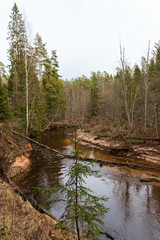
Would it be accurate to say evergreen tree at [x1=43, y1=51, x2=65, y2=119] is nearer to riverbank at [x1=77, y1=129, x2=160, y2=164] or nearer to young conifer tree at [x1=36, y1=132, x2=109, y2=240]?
riverbank at [x1=77, y1=129, x2=160, y2=164]

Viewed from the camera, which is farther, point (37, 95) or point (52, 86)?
point (52, 86)

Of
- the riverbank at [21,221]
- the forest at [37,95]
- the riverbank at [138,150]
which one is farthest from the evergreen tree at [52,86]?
the riverbank at [21,221]

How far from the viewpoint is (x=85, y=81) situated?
67.4 metres

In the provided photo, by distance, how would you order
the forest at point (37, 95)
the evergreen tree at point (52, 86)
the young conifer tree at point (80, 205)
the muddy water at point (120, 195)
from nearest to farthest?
the young conifer tree at point (80, 205) → the muddy water at point (120, 195) → the forest at point (37, 95) → the evergreen tree at point (52, 86)

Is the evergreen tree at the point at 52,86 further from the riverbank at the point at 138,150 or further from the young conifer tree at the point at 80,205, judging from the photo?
the young conifer tree at the point at 80,205

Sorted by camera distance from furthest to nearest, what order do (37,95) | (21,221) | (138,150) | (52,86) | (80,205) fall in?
(52,86), (37,95), (138,150), (21,221), (80,205)

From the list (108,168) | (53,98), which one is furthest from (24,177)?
(53,98)

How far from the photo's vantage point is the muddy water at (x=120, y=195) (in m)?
4.84

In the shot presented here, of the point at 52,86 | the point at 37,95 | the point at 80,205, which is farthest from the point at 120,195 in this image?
the point at 52,86

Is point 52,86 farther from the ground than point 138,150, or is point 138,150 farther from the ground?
point 52,86

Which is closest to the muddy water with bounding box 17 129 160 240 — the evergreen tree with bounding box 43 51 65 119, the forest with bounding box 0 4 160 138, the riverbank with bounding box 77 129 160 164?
the riverbank with bounding box 77 129 160 164

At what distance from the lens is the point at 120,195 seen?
6.90m

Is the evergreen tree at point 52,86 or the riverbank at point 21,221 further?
the evergreen tree at point 52,86

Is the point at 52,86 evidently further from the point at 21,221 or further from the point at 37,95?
the point at 21,221
